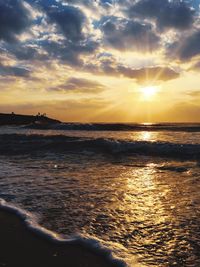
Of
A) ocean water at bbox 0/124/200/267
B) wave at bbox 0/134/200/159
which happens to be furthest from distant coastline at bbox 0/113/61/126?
ocean water at bbox 0/124/200/267

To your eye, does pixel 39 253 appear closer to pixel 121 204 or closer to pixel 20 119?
pixel 121 204

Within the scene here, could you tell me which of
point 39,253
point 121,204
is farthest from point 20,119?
point 39,253

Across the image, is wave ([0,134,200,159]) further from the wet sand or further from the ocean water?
the wet sand

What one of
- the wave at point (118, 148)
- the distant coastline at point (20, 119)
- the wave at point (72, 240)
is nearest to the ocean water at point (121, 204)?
the wave at point (72, 240)

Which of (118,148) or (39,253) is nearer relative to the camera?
(39,253)

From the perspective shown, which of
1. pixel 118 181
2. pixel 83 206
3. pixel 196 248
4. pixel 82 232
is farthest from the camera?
pixel 118 181

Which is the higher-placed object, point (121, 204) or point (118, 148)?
point (118, 148)

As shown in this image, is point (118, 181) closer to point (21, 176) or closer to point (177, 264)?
point (21, 176)

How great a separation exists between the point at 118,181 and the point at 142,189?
45.3 inches

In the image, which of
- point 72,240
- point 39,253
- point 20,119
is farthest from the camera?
point 20,119

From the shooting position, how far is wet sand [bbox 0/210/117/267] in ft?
14.5

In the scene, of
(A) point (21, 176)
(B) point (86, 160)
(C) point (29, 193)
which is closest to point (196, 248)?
(C) point (29, 193)

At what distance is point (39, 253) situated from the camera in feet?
15.5

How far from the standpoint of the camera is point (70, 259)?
15.0 ft
